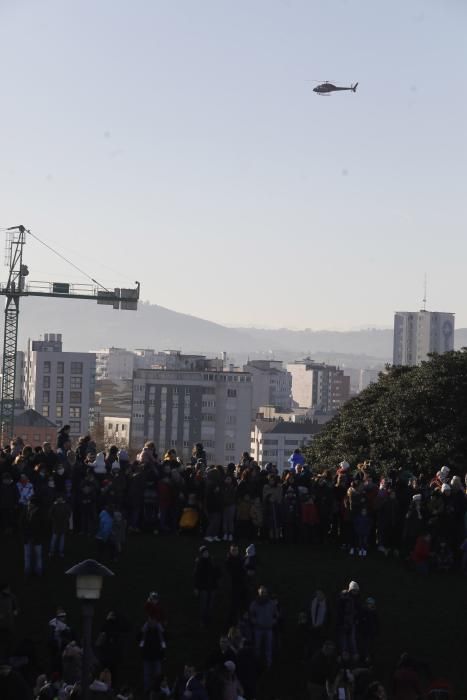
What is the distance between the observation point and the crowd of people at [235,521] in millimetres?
20609

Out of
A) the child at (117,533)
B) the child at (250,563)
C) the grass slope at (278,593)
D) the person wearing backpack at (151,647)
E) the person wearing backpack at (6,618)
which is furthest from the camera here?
the child at (117,533)

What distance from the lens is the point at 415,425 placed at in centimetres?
3925

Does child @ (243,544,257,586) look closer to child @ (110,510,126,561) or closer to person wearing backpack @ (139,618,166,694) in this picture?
person wearing backpack @ (139,618,166,694)

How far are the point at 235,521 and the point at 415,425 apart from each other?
46.3ft

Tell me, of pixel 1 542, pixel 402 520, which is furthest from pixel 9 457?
pixel 402 520

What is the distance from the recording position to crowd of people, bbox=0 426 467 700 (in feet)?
67.6

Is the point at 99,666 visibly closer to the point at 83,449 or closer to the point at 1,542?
the point at 1,542

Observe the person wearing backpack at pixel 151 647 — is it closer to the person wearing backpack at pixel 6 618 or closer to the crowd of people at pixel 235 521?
the crowd of people at pixel 235 521

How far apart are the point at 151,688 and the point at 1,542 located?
277 inches

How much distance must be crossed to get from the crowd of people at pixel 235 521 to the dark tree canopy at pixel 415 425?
9.78 meters

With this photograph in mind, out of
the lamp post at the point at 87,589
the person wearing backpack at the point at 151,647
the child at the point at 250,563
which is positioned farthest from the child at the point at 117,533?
the lamp post at the point at 87,589

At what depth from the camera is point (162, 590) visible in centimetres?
2341

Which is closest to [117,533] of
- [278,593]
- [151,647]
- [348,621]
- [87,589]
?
[278,593]

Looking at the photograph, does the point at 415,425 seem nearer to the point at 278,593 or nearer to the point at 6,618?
the point at 278,593
